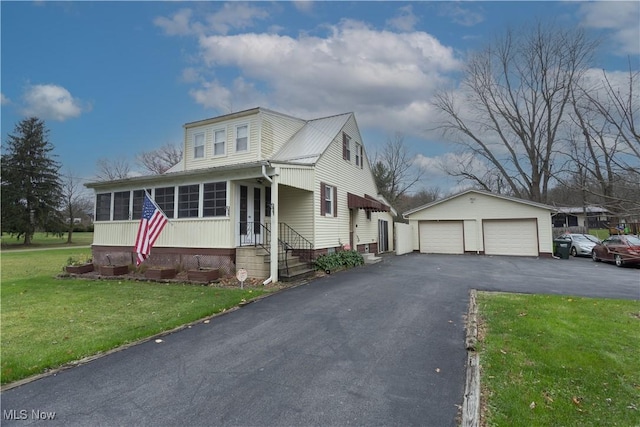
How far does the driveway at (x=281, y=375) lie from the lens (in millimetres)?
3141

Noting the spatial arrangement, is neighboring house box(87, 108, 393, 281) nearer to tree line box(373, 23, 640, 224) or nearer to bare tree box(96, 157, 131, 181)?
tree line box(373, 23, 640, 224)

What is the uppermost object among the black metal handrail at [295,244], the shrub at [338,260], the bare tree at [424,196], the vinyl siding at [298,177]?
the bare tree at [424,196]

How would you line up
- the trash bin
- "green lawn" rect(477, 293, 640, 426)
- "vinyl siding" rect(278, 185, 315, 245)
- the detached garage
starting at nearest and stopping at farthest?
"green lawn" rect(477, 293, 640, 426) → "vinyl siding" rect(278, 185, 315, 245) → the trash bin → the detached garage

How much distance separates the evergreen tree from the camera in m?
32.4

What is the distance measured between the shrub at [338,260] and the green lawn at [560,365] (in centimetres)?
659

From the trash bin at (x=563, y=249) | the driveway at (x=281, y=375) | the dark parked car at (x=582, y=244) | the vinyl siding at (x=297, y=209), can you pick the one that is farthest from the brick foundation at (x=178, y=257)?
the dark parked car at (x=582, y=244)

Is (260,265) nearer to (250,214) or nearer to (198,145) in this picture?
(250,214)

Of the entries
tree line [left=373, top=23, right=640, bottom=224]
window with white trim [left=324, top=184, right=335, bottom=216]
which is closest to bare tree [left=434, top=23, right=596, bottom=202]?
tree line [left=373, top=23, right=640, bottom=224]

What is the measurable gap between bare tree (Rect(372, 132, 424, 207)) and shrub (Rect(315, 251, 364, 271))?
22.0 meters

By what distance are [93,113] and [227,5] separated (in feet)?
54.0

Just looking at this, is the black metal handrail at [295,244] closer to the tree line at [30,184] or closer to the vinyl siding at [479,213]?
the vinyl siding at [479,213]

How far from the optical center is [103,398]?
351 cm

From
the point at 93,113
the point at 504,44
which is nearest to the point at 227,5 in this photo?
the point at 93,113

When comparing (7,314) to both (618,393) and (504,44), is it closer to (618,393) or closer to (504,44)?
(618,393)
